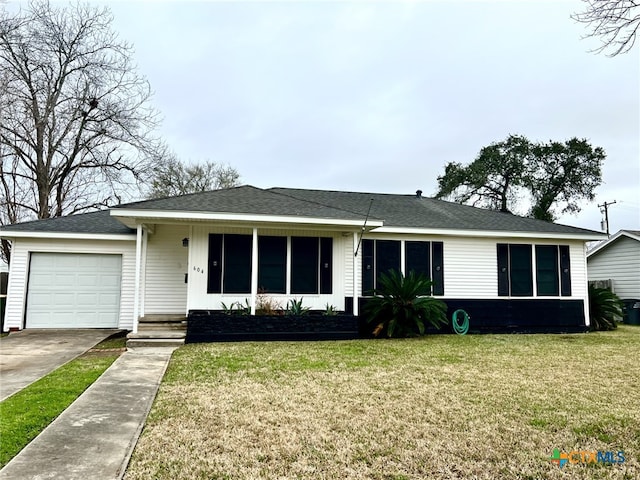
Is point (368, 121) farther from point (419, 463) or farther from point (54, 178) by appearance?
point (419, 463)

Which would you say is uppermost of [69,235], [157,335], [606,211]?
[606,211]

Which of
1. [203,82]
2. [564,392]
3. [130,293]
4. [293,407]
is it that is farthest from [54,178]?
[564,392]

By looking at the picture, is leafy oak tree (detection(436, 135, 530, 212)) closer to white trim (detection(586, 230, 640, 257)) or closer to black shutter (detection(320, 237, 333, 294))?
white trim (detection(586, 230, 640, 257))

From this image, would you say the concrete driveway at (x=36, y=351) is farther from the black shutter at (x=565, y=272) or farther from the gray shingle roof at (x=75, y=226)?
the black shutter at (x=565, y=272)

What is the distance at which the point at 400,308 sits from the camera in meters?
9.54

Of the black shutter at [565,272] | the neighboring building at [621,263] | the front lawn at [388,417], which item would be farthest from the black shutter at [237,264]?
the neighboring building at [621,263]

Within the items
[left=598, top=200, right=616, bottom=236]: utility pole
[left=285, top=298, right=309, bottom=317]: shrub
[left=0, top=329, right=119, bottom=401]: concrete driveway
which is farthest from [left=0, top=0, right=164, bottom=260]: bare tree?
[left=598, top=200, right=616, bottom=236]: utility pole

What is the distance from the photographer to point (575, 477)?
2.83 m

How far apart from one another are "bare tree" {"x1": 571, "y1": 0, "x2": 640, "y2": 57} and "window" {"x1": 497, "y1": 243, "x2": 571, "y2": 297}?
7157 mm

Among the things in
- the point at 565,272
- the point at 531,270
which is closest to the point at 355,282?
the point at 531,270

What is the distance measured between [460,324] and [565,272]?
336 cm

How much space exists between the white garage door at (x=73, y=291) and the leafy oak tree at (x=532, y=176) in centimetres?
2321

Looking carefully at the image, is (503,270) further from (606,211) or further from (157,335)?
(606,211)

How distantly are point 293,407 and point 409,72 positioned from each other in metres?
12.8
